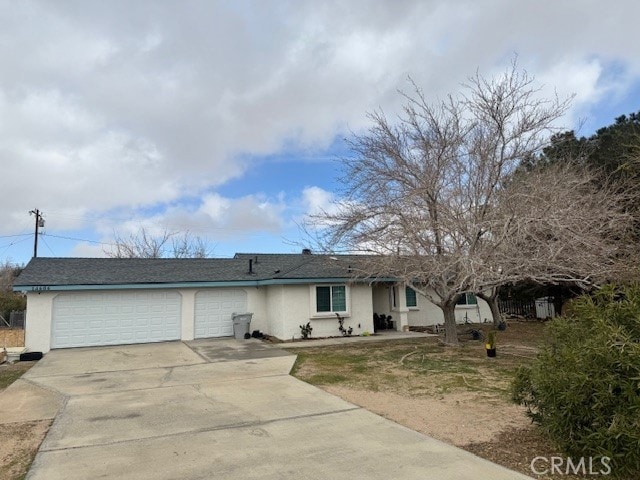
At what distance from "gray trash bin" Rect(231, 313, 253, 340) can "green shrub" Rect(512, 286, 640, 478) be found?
1292 centimetres

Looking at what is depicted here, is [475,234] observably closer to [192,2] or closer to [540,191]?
[540,191]

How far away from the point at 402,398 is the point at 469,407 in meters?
1.14

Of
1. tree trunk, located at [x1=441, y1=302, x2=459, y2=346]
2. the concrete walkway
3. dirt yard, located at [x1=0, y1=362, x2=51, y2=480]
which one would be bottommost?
dirt yard, located at [x1=0, y1=362, x2=51, y2=480]

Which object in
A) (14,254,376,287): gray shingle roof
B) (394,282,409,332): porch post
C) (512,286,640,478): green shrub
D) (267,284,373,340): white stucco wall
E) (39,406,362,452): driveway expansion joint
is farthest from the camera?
(394,282,409,332): porch post

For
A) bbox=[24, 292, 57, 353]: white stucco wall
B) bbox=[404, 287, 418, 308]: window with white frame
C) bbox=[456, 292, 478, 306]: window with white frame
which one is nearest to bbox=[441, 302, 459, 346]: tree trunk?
bbox=[404, 287, 418, 308]: window with white frame

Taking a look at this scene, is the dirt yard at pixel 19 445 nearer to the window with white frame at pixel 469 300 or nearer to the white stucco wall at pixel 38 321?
the white stucco wall at pixel 38 321

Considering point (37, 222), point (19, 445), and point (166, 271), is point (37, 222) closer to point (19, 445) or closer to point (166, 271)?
point (166, 271)

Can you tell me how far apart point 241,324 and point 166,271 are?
3.71 metres

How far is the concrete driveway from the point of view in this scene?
439 cm

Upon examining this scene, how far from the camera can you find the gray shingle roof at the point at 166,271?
49.5 ft

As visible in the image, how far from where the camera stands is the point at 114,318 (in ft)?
50.8

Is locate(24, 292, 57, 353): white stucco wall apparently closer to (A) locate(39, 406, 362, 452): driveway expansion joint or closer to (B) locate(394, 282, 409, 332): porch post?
(A) locate(39, 406, 362, 452): driveway expansion joint

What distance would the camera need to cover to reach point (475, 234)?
11.4m

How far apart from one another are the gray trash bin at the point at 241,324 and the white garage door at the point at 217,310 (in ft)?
2.20
